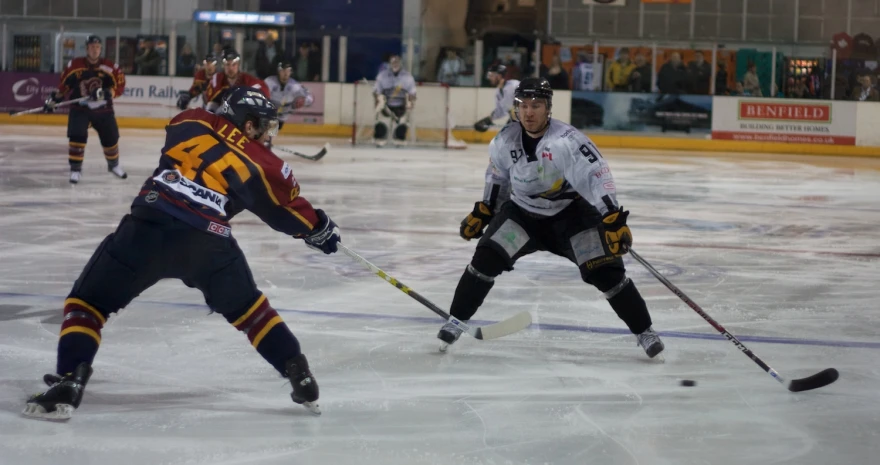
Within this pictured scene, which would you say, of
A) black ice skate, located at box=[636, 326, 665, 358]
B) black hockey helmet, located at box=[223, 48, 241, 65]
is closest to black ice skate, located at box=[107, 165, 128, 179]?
black hockey helmet, located at box=[223, 48, 241, 65]

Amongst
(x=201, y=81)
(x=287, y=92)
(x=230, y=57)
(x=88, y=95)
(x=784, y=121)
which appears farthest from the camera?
(x=784, y=121)

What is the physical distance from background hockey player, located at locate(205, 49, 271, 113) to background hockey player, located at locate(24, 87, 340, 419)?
647 centimetres

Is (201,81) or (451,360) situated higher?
(201,81)

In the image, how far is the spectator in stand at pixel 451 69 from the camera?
640 inches

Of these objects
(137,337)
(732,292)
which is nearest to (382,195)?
(732,292)

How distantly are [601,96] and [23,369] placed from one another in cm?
1303

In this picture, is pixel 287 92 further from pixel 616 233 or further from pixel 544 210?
pixel 616 233

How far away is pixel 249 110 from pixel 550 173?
3.81 ft

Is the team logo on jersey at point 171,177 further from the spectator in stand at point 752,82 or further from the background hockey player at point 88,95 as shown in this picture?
the spectator in stand at point 752,82

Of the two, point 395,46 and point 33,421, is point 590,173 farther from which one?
point 395,46

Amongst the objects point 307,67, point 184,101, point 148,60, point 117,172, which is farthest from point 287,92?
point 148,60

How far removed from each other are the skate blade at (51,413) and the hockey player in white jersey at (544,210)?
4.59ft

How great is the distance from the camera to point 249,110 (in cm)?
312

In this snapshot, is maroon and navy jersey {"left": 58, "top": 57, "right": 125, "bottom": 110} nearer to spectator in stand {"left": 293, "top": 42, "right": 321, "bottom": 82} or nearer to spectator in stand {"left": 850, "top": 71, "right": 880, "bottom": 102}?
spectator in stand {"left": 293, "top": 42, "right": 321, "bottom": 82}
